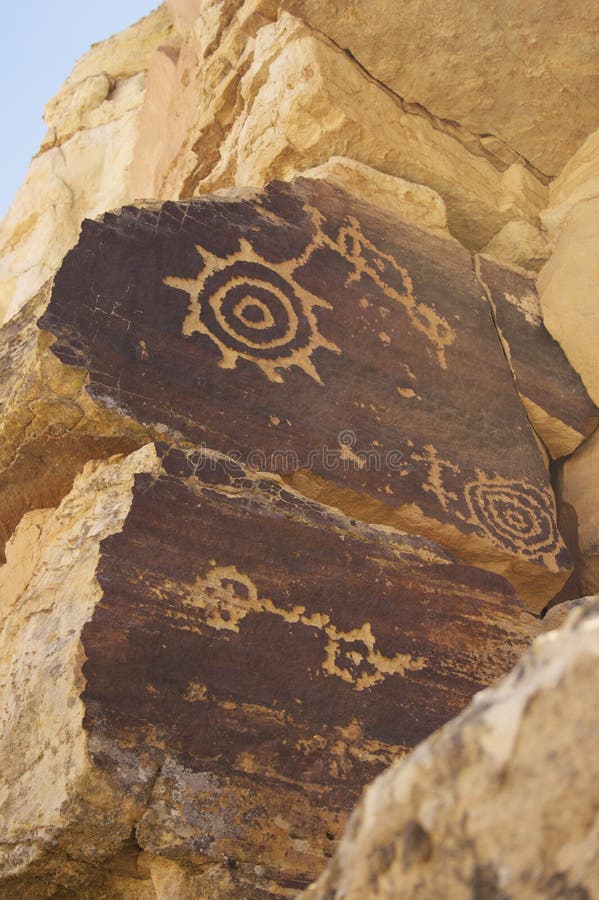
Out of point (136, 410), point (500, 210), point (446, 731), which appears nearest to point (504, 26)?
point (500, 210)

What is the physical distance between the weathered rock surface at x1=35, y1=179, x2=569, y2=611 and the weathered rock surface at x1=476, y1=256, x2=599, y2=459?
0.39 ft

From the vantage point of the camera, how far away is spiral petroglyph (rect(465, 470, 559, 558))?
11.3 ft

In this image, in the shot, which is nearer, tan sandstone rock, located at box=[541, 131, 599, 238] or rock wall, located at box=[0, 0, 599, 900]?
rock wall, located at box=[0, 0, 599, 900]

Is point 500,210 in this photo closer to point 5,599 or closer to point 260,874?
point 5,599

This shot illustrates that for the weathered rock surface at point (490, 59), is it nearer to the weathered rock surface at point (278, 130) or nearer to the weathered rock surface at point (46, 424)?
the weathered rock surface at point (278, 130)

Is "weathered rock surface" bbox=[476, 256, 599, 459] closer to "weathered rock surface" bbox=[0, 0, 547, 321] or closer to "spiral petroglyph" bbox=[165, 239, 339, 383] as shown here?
"weathered rock surface" bbox=[0, 0, 547, 321]

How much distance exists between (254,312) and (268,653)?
1330mm

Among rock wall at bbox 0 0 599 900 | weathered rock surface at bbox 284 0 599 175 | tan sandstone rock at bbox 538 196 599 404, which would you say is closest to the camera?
rock wall at bbox 0 0 599 900

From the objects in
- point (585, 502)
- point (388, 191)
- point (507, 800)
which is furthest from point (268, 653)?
point (388, 191)

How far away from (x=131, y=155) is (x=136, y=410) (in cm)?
A: 435

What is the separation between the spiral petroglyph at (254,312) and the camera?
10.7 ft

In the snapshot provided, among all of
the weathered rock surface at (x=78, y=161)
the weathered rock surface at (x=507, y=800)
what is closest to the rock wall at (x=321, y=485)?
the weathered rock surface at (x=507, y=800)

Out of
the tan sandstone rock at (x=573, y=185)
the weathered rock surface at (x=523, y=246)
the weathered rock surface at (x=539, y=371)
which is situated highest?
the tan sandstone rock at (x=573, y=185)

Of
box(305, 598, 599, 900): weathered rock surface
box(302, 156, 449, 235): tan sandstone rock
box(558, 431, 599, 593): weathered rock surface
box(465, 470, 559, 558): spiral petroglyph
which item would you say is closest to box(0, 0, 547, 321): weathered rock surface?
box(302, 156, 449, 235): tan sandstone rock
